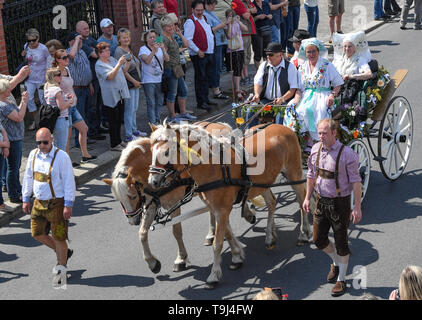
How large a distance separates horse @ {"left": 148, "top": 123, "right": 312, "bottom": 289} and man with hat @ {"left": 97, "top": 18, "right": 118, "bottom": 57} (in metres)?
5.27

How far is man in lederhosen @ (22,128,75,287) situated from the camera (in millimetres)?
8039

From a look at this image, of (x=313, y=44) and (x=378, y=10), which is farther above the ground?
(x=313, y=44)

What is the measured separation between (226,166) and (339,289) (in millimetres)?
1864

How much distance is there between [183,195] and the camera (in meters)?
8.38

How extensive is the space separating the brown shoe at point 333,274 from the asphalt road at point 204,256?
94mm

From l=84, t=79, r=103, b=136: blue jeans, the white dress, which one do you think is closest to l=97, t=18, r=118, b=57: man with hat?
l=84, t=79, r=103, b=136: blue jeans

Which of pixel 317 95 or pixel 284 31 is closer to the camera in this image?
pixel 317 95

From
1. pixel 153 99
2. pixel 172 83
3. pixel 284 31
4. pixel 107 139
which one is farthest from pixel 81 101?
pixel 284 31

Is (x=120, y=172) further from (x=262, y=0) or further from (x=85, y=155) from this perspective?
(x=262, y=0)

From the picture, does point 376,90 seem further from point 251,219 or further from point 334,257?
point 334,257

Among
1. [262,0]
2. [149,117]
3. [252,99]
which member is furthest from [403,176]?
[262,0]

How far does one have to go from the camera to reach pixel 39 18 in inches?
567

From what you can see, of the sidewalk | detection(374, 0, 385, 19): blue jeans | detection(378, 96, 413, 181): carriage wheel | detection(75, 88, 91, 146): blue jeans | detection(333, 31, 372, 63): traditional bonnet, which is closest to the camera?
detection(333, 31, 372, 63): traditional bonnet

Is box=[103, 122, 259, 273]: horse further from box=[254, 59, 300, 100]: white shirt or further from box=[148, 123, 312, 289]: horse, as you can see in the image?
box=[254, 59, 300, 100]: white shirt
